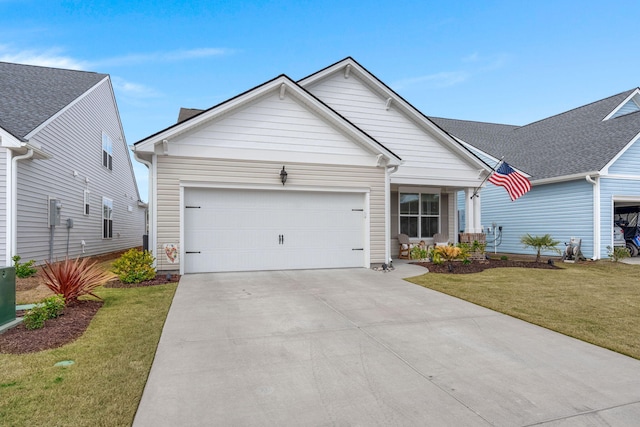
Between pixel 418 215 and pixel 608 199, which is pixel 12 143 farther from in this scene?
pixel 608 199

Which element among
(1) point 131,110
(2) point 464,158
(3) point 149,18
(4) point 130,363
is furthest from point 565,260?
(1) point 131,110

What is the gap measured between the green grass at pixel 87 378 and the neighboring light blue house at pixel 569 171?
15.6 metres

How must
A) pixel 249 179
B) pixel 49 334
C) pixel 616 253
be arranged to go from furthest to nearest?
pixel 616 253
pixel 249 179
pixel 49 334

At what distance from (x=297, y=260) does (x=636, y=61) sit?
64.9 feet

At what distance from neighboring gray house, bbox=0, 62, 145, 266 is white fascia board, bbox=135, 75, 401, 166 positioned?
3.65 metres

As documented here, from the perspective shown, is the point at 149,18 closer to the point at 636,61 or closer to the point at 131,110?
the point at 131,110

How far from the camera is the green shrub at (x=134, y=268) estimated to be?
8031 mm

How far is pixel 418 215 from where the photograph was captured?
46.0ft

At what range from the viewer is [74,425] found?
2.54 meters

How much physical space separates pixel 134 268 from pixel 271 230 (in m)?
3.45

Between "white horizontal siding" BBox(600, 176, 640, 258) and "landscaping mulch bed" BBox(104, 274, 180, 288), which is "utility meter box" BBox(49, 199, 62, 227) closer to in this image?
"landscaping mulch bed" BBox(104, 274, 180, 288)

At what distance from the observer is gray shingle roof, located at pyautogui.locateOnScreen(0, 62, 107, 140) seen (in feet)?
A: 33.4

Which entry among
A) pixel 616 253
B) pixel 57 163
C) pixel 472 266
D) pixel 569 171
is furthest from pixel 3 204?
pixel 616 253

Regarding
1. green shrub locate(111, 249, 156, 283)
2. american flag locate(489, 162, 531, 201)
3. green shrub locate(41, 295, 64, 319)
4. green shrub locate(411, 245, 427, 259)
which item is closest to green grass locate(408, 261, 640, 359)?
green shrub locate(411, 245, 427, 259)
